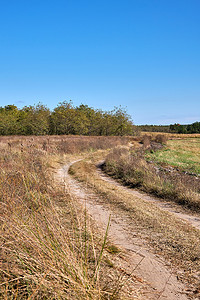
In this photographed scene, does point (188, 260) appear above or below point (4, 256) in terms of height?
below

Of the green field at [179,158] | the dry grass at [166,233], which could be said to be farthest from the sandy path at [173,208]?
the green field at [179,158]

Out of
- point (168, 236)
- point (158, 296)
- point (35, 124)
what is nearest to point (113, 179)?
point (168, 236)

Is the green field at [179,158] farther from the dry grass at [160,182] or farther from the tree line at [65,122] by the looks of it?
the tree line at [65,122]

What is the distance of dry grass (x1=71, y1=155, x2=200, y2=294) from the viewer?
4031mm

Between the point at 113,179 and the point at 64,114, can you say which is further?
the point at 64,114

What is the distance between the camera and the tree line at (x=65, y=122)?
166ft

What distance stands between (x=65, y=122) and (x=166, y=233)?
1962 inches

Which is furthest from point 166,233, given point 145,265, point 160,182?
point 160,182

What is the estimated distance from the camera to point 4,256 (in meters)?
2.75

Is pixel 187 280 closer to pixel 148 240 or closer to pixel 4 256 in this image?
pixel 148 240

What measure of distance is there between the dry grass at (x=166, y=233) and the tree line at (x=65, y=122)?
147 ft

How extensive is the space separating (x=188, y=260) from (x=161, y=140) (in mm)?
36612

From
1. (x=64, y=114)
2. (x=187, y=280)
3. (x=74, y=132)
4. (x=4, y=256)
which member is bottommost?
(x=187, y=280)

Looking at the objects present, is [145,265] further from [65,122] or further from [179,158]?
[65,122]
